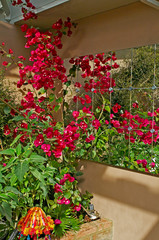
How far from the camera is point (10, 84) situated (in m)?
3.53

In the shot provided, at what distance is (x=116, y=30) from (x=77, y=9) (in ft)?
1.43

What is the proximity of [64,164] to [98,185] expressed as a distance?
0.42m

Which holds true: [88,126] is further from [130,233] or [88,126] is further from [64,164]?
[130,233]

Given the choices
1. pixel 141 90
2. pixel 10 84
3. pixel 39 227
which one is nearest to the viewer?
pixel 39 227

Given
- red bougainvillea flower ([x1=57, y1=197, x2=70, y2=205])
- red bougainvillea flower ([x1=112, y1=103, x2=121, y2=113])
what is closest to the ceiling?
red bougainvillea flower ([x1=112, y1=103, x2=121, y2=113])

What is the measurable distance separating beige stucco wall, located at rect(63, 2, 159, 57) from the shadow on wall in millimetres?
1224

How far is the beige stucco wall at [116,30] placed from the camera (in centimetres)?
267

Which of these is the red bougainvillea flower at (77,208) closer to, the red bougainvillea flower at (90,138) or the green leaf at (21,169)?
the red bougainvillea flower at (90,138)

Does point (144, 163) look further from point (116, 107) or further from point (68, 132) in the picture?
point (68, 132)

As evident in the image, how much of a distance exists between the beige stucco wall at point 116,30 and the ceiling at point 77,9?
3.1 inches

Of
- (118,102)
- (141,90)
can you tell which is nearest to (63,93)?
(118,102)

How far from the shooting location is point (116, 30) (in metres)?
2.94

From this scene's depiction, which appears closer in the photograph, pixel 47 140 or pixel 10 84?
pixel 47 140

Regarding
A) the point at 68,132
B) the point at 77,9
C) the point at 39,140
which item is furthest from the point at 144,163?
the point at 77,9
